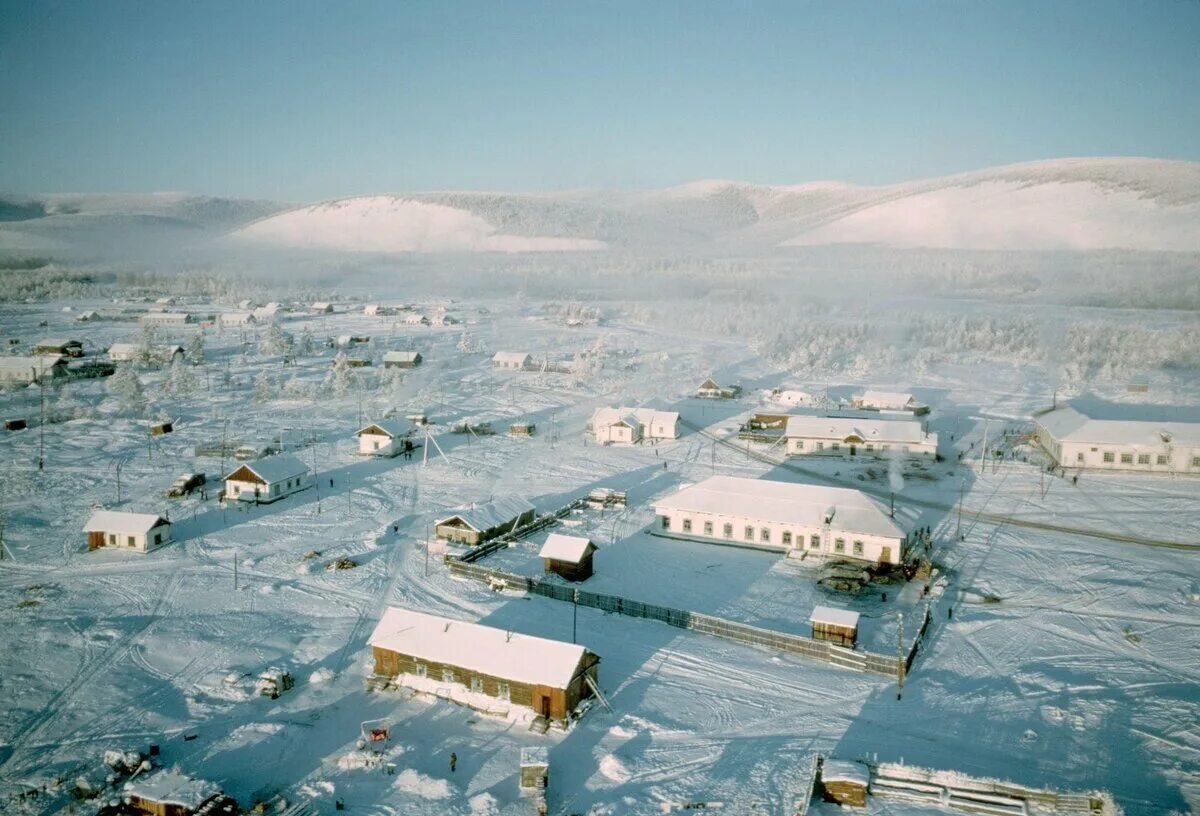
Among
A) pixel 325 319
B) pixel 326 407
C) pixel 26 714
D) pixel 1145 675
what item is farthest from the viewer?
pixel 325 319

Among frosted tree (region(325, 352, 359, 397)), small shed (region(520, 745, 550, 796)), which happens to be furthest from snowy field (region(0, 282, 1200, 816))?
frosted tree (region(325, 352, 359, 397))

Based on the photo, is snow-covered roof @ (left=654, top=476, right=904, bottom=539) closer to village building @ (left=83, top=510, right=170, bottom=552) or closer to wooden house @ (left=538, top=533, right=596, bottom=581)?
wooden house @ (left=538, top=533, right=596, bottom=581)

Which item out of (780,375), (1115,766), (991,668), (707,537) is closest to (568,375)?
(780,375)

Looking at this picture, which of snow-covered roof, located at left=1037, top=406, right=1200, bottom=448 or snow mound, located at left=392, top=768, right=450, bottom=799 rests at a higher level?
snow-covered roof, located at left=1037, top=406, right=1200, bottom=448

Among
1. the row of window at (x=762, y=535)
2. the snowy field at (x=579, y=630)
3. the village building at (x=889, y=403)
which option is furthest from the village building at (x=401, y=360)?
the row of window at (x=762, y=535)

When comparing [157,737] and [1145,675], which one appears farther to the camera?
[1145,675]

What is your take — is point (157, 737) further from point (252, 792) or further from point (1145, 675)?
point (1145, 675)
